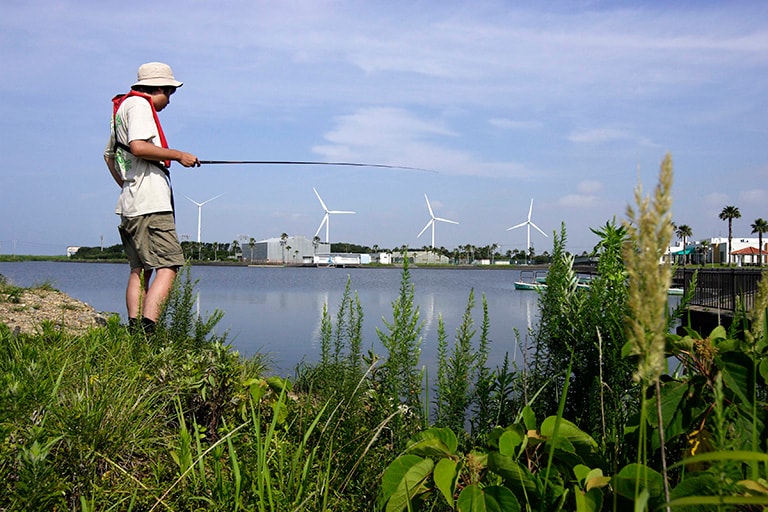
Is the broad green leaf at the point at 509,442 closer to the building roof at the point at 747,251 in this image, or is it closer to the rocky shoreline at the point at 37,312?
the rocky shoreline at the point at 37,312

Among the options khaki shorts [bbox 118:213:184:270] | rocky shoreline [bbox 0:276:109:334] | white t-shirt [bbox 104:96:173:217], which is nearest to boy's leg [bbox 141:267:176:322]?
khaki shorts [bbox 118:213:184:270]

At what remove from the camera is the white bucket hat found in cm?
463

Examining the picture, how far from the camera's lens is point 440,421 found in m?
2.26

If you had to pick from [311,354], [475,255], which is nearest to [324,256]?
[475,255]

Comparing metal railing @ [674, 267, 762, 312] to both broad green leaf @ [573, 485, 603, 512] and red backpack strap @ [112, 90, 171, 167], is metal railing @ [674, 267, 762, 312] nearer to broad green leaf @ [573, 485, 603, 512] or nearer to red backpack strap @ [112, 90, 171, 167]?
red backpack strap @ [112, 90, 171, 167]

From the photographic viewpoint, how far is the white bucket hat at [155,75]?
4633 mm

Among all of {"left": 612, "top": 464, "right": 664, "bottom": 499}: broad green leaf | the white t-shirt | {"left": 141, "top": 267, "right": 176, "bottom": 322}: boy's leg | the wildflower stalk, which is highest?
the white t-shirt

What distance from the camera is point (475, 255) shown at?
118688mm

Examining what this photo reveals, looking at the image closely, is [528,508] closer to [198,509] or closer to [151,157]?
[198,509]

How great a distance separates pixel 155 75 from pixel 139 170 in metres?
Result: 0.76

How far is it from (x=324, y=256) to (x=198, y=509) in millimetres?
103864

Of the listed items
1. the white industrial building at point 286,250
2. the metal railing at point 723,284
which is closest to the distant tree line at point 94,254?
the white industrial building at point 286,250

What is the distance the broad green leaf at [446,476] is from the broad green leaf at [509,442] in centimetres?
12

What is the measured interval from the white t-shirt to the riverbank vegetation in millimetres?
1445
